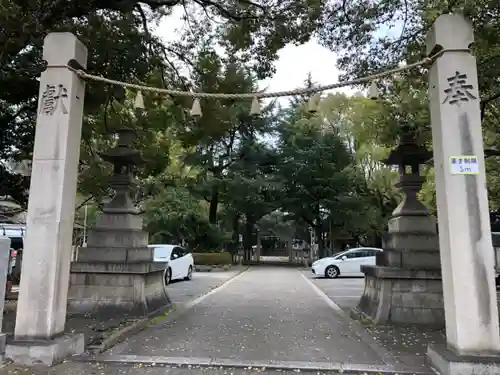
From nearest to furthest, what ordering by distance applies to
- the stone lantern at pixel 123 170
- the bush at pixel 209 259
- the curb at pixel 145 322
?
the curb at pixel 145 322
the stone lantern at pixel 123 170
the bush at pixel 209 259

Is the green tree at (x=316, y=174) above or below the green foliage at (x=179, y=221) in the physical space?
above

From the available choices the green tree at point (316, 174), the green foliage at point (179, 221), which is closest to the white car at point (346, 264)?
the green tree at point (316, 174)

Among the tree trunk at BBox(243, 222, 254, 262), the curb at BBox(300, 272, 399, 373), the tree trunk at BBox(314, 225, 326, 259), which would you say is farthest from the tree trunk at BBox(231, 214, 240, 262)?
the curb at BBox(300, 272, 399, 373)

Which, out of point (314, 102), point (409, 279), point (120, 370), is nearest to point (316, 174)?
point (409, 279)

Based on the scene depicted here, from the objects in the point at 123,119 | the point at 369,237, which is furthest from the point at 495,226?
the point at 123,119

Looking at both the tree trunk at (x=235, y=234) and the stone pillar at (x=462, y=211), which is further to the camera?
the tree trunk at (x=235, y=234)

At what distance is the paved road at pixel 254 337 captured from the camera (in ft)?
16.2

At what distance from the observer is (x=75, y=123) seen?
494 cm

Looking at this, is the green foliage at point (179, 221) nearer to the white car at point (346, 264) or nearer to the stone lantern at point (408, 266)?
the white car at point (346, 264)

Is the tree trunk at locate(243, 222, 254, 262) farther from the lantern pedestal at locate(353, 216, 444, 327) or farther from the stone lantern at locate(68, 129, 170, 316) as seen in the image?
the lantern pedestal at locate(353, 216, 444, 327)

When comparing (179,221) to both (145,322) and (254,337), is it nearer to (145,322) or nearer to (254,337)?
(145,322)

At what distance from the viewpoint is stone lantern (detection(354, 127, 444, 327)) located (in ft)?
21.6

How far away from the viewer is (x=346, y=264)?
17844 mm

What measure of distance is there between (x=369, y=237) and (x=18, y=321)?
27.8 m
